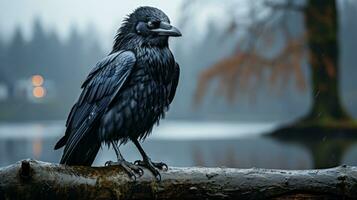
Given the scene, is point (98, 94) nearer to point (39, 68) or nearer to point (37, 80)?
point (37, 80)

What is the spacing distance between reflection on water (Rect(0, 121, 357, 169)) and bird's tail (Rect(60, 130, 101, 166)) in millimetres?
1218

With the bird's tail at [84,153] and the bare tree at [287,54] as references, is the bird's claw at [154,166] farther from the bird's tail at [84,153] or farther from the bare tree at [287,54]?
the bare tree at [287,54]

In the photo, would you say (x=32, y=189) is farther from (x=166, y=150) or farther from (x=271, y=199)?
(x=166, y=150)

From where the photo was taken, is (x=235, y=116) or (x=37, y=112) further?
(x=235, y=116)

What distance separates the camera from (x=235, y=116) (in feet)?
16.1

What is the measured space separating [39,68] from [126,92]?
9.05 feet

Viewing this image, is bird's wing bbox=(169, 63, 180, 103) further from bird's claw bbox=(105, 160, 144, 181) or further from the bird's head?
bird's claw bbox=(105, 160, 144, 181)

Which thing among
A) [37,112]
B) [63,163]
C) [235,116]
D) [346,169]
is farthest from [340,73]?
[63,163]

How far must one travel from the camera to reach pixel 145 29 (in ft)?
3.94

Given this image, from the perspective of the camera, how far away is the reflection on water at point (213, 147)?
3023 millimetres

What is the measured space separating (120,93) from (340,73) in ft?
11.1

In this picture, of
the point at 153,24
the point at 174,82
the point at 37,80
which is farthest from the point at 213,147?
the point at 153,24

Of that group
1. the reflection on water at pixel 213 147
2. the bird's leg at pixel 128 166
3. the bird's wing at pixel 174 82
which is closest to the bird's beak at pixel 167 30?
the bird's wing at pixel 174 82

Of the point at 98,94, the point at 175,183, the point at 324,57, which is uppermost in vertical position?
the point at 98,94
